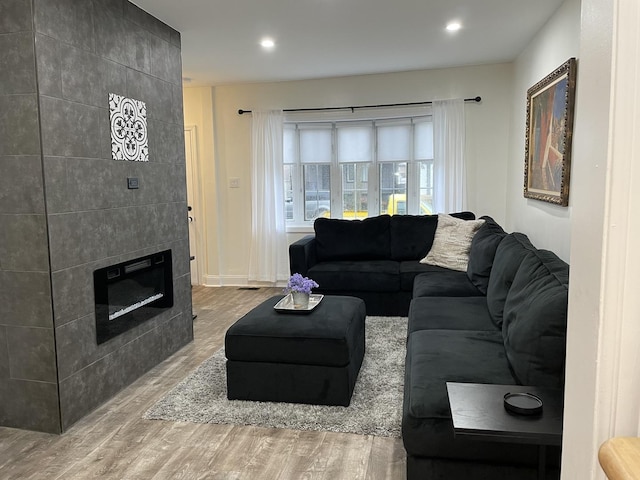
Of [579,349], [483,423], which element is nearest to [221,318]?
[483,423]

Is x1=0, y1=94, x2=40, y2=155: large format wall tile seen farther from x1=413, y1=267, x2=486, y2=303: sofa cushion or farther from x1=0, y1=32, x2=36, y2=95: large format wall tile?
x1=413, y1=267, x2=486, y2=303: sofa cushion

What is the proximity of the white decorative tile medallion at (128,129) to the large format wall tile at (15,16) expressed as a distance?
2.01ft

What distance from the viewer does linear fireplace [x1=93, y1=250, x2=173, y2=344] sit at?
9.30ft

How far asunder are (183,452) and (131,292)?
1.20 meters

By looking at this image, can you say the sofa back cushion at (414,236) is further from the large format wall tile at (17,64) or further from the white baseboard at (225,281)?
the large format wall tile at (17,64)

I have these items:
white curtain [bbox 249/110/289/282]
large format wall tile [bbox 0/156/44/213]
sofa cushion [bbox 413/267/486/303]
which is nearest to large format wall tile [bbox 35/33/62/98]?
large format wall tile [bbox 0/156/44/213]

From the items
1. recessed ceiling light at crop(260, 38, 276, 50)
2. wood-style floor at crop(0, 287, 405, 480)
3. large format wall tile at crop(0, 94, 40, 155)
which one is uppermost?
recessed ceiling light at crop(260, 38, 276, 50)

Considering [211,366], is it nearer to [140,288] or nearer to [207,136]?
[140,288]

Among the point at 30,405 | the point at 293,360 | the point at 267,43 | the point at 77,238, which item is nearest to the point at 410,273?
the point at 293,360

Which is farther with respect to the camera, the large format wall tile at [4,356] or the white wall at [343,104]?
the white wall at [343,104]

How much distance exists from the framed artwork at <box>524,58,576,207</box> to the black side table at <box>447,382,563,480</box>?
6.14 feet

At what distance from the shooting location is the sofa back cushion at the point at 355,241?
502 centimetres

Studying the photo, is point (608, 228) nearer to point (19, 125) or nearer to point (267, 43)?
point (19, 125)

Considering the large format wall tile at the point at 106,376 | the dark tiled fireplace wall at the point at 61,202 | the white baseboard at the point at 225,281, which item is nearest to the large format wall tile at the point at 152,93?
the dark tiled fireplace wall at the point at 61,202
